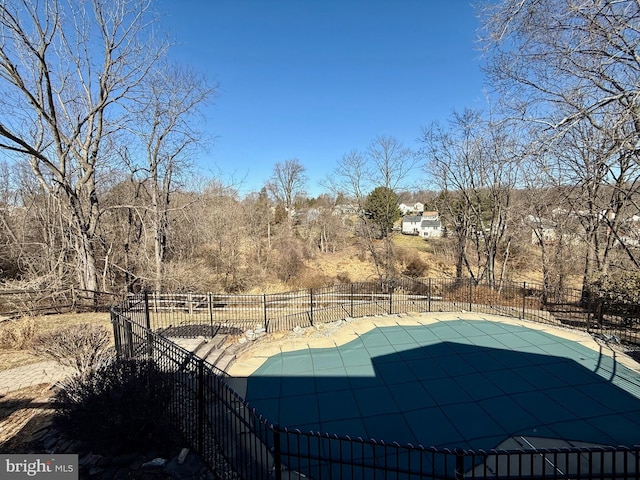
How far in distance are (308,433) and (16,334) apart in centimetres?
988

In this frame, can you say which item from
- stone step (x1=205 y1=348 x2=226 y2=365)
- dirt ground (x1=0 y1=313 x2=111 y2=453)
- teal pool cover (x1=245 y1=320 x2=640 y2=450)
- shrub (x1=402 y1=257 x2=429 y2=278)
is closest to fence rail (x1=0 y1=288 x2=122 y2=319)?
dirt ground (x1=0 y1=313 x2=111 y2=453)

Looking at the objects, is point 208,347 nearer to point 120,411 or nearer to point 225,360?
point 225,360

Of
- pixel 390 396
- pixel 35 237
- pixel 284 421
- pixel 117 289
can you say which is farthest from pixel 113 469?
pixel 35 237

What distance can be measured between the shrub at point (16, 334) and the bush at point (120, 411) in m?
5.69

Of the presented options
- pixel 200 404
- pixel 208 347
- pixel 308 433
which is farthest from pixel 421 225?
pixel 308 433

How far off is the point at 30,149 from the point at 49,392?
7890mm

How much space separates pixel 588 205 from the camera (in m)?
13.0

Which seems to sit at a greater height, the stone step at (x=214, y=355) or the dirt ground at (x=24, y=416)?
the dirt ground at (x=24, y=416)

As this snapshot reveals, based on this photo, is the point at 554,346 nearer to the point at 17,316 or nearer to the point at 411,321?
the point at 411,321

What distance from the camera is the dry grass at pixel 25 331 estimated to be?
7.54m

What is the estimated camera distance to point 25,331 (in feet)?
28.8

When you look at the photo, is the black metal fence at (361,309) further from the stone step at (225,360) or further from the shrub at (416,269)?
the shrub at (416,269)

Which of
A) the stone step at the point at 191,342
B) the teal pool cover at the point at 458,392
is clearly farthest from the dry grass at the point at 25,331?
the teal pool cover at the point at 458,392

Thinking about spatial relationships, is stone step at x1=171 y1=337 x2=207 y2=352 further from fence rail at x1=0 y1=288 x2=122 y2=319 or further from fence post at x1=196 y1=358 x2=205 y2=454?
fence post at x1=196 y1=358 x2=205 y2=454
